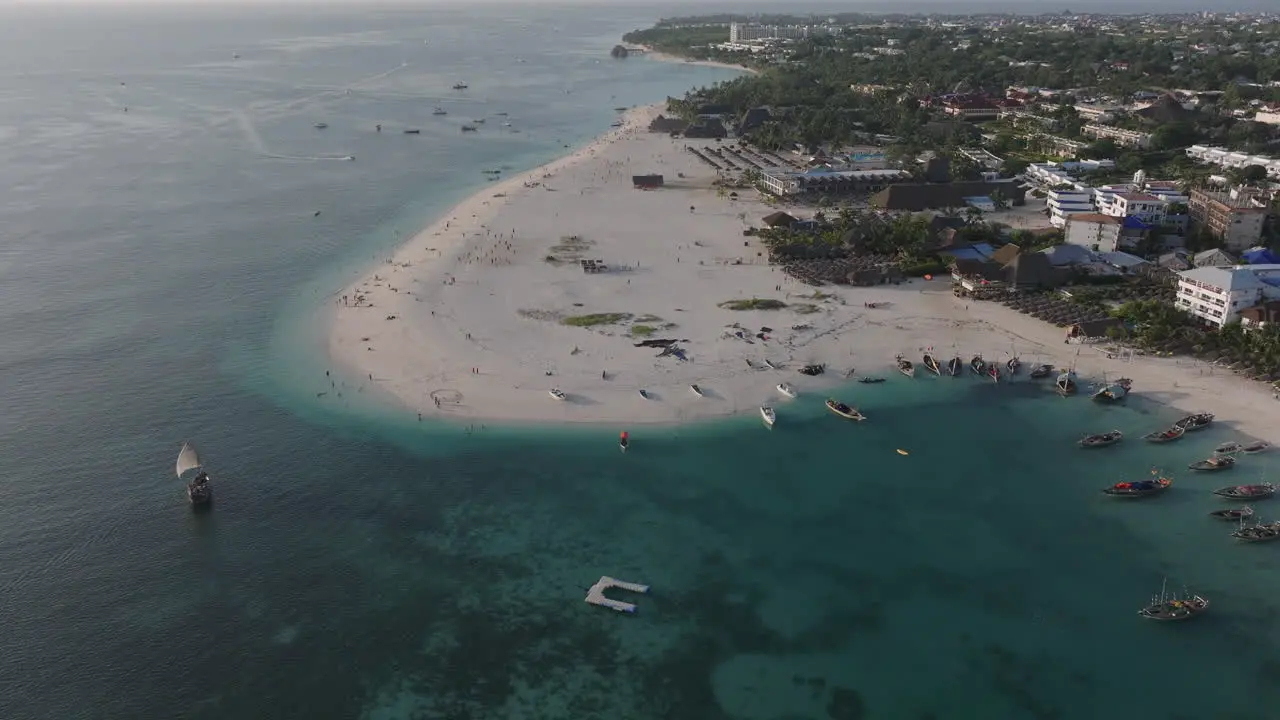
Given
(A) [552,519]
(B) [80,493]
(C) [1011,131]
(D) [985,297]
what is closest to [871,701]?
(A) [552,519]

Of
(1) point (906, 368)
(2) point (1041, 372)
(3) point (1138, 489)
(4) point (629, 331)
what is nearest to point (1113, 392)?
(2) point (1041, 372)

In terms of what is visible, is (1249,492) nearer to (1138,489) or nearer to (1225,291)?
(1138,489)

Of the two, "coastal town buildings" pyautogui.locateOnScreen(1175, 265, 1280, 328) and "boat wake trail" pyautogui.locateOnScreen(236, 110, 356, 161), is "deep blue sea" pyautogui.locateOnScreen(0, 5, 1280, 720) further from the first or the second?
"boat wake trail" pyautogui.locateOnScreen(236, 110, 356, 161)

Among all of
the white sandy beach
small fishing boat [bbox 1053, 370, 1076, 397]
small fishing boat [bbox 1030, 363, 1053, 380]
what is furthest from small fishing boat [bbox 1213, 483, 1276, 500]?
small fishing boat [bbox 1030, 363, 1053, 380]

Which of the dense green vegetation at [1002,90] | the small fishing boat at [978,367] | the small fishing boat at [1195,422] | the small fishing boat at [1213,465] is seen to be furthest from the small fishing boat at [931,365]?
the dense green vegetation at [1002,90]

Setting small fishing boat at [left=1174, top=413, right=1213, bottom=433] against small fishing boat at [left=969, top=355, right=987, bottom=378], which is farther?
small fishing boat at [left=969, top=355, right=987, bottom=378]

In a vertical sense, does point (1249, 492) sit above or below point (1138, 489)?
above
